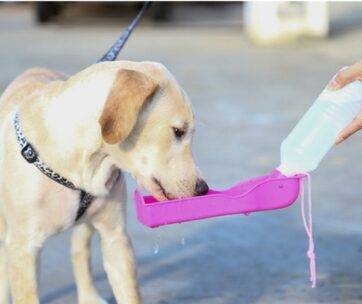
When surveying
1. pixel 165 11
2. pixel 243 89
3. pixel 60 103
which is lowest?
pixel 165 11

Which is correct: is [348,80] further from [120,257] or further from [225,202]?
[120,257]

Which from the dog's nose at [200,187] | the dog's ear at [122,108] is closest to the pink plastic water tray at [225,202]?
the dog's nose at [200,187]

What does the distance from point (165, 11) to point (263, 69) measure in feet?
23.0

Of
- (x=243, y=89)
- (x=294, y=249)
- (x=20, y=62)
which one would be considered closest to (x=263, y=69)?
(x=243, y=89)

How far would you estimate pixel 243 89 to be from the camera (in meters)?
10.5

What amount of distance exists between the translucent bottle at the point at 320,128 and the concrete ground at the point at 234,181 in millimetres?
584

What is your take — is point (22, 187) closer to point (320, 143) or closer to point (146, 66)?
point (146, 66)

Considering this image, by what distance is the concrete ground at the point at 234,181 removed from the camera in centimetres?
479

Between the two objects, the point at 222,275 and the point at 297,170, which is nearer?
the point at 297,170

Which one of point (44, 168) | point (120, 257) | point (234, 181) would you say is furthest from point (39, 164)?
point (234, 181)

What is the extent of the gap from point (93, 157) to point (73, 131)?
0.13 m

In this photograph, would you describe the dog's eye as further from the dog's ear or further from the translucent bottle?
the translucent bottle

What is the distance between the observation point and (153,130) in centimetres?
360

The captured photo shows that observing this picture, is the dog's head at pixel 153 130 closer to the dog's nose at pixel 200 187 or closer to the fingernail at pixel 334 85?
the dog's nose at pixel 200 187
